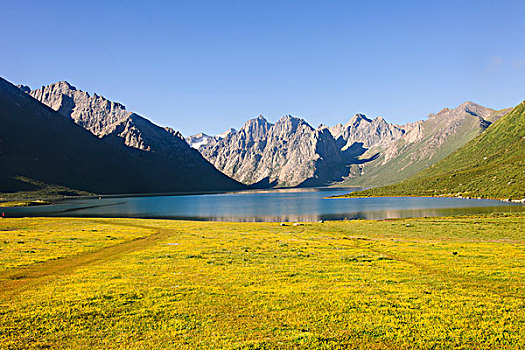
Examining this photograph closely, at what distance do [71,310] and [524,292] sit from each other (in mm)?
28364

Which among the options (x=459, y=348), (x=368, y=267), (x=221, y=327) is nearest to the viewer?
(x=459, y=348)

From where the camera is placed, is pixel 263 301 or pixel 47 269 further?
pixel 47 269

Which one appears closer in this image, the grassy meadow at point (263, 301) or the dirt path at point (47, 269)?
the grassy meadow at point (263, 301)

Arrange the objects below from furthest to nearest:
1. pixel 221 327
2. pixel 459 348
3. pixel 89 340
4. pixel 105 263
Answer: pixel 105 263, pixel 221 327, pixel 89 340, pixel 459 348

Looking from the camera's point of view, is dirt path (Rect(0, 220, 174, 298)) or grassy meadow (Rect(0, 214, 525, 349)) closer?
grassy meadow (Rect(0, 214, 525, 349))

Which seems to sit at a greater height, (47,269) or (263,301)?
(47,269)

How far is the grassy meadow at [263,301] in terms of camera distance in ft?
47.9

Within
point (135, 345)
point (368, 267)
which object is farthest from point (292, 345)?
point (368, 267)

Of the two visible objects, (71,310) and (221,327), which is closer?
(221,327)

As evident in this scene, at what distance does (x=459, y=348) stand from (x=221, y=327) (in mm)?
10752

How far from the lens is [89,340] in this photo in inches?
578

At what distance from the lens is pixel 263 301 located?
19484mm

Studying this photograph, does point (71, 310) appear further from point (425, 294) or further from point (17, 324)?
point (425, 294)

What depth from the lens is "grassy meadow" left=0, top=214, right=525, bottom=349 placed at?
14602 millimetres
